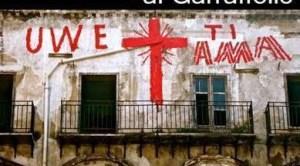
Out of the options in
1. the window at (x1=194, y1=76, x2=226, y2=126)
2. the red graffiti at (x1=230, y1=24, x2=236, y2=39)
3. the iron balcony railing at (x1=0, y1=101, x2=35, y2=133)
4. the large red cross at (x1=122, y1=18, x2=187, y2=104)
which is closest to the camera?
the iron balcony railing at (x1=0, y1=101, x2=35, y2=133)

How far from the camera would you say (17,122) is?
21.2 meters

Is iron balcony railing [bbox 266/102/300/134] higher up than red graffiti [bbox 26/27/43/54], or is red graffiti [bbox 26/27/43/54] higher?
red graffiti [bbox 26/27/43/54]

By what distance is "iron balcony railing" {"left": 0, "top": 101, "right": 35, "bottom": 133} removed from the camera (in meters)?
21.0

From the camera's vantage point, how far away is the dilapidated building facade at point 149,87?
818 inches

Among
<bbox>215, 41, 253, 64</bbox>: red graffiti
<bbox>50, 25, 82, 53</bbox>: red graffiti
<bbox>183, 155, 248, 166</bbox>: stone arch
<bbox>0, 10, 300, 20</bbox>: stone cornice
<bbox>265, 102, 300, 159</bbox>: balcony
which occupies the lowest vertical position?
<bbox>183, 155, 248, 166</bbox>: stone arch

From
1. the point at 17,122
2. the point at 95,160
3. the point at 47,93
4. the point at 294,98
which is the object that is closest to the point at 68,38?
the point at 47,93

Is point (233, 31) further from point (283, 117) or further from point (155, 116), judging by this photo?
point (155, 116)

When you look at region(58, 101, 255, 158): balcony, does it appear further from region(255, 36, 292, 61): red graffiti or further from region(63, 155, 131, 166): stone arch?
region(255, 36, 292, 61): red graffiti

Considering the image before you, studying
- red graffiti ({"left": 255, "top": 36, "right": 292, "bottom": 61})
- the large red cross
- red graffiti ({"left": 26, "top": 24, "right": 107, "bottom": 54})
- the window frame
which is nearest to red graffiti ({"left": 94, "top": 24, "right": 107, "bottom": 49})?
red graffiti ({"left": 26, "top": 24, "right": 107, "bottom": 54})

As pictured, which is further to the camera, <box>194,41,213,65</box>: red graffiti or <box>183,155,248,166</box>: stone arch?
<box>194,41,213,65</box>: red graffiti

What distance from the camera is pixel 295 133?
20969 millimetres

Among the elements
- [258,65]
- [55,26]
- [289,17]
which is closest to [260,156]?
[258,65]

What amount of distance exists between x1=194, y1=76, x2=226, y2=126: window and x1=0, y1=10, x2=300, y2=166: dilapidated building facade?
0.10 ft

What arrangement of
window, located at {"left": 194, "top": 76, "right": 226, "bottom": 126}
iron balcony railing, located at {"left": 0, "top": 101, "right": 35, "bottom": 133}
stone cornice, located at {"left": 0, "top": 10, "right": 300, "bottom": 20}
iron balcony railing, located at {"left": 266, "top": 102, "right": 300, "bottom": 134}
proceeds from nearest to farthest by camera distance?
iron balcony railing, located at {"left": 0, "top": 101, "right": 35, "bottom": 133}
iron balcony railing, located at {"left": 266, "top": 102, "right": 300, "bottom": 134}
window, located at {"left": 194, "top": 76, "right": 226, "bottom": 126}
stone cornice, located at {"left": 0, "top": 10, "right": 300, "bottom": 20}
